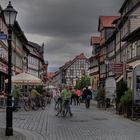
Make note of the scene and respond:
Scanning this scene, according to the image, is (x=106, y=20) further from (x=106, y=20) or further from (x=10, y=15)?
(x=10, y=15)

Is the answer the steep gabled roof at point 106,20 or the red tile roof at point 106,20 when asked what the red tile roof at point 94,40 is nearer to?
the steep gabled roof at point 106,20

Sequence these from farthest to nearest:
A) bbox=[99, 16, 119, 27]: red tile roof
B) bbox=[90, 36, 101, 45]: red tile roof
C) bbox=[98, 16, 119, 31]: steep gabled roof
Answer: bbox=[90, 36, 101, 45]: red tile roof < bbox=[99, 16, 119, 27]: red tile roof < bbox=[98, 16, 119, 31]: steep gabled roof

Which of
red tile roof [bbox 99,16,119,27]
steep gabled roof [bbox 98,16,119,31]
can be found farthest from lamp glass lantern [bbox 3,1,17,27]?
red tile roof [bbox 99,16,119,27]

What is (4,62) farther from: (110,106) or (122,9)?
(110,106)

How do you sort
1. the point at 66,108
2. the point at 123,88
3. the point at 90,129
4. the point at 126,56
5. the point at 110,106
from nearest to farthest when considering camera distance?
1. the point at 90,129
2. the point at 66,108
3. the point at 123,88
4. the point at 110,106
5. the point at 126,56

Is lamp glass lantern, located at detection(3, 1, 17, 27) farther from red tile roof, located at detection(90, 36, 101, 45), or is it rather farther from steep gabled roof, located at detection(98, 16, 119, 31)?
red tile roof, located at detection(90, 36, 101, 45)

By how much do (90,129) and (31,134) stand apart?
306 cm

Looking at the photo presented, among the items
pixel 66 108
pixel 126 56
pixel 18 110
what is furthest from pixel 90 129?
pixel 126 56

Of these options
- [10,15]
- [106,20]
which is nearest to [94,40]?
[106,20]

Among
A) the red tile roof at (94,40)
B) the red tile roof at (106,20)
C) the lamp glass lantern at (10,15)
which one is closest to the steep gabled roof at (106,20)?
the red tile roof at (106,20)

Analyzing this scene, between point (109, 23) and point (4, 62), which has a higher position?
point (109, 23)

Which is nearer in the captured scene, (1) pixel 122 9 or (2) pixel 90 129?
(2) pixel 90 129

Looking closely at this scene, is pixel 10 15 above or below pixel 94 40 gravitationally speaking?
below

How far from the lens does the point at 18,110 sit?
1373 inches
